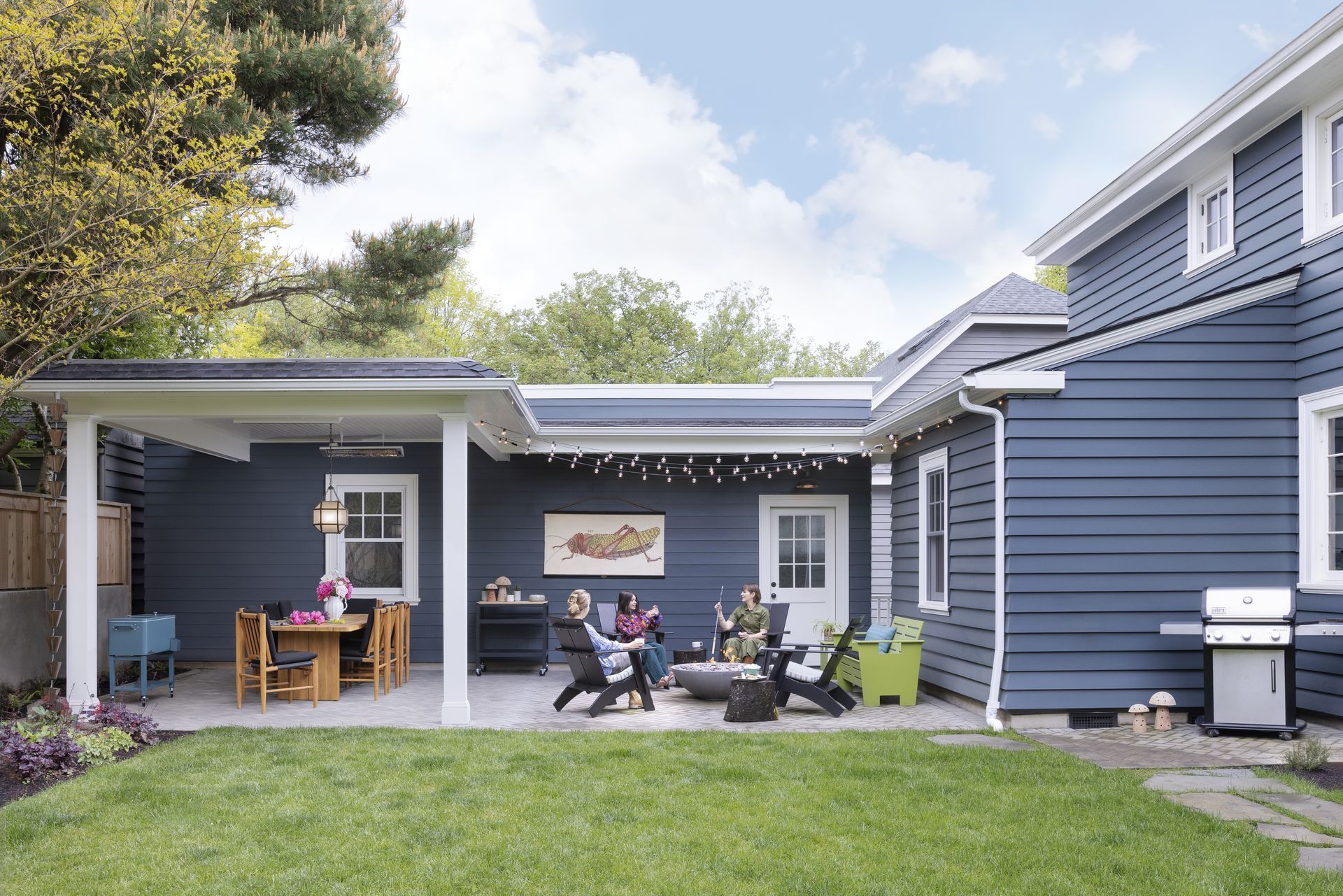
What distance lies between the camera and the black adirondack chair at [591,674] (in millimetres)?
8094

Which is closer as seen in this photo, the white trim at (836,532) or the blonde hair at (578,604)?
the blonde hair at (578,604)

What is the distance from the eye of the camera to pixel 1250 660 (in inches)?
269

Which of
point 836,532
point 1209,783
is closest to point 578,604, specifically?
point 836,532

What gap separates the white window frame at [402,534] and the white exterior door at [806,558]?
3.81 m

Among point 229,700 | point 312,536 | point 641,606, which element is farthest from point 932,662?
point 312,536

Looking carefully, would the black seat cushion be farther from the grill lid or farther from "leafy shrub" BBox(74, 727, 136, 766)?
the grill lid

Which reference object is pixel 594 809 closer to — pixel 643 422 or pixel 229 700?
pixel 229 700

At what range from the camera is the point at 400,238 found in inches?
466

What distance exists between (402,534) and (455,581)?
14.0 ft

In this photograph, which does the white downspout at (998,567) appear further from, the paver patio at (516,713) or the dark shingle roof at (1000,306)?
the dark shingle roof at (1000,306)

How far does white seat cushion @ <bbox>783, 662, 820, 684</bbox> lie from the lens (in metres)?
8.54

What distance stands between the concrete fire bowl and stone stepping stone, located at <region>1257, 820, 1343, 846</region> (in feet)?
14.7

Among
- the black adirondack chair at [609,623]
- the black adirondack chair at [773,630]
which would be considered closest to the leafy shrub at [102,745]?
the black adirondack chair at [609,623]

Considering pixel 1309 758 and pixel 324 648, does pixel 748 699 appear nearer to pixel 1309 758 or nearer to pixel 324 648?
pixel 1309 758
